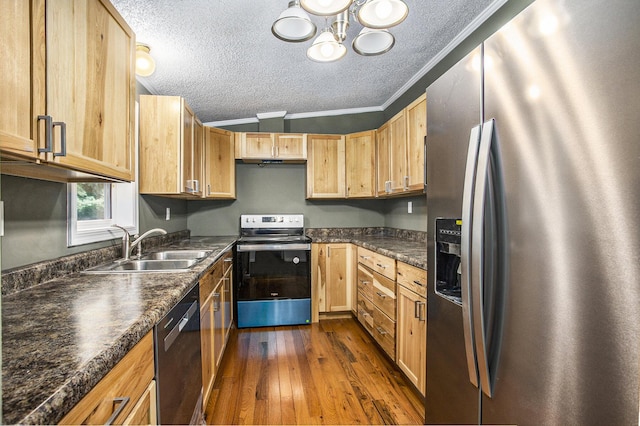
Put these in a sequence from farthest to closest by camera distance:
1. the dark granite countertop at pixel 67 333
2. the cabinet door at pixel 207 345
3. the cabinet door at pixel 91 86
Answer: the cabinet door at pixel 207 345, the cabinet door at pixel 91 86, the dark granite countertop at pixel 67 333

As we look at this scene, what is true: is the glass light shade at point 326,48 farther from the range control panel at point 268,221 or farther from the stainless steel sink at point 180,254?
the range control panel at point 268,221

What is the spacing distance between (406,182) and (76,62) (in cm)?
219

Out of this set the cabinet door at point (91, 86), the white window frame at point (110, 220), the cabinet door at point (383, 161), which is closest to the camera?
the cabinet door at point (91, 86)

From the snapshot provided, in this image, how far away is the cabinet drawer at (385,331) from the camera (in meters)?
2.30

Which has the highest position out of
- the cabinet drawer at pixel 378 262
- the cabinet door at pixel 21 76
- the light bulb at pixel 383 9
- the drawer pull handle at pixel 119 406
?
the light bulb at pixel 383 9

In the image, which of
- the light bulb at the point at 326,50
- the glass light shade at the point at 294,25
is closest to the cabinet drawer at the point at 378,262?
the light bulb at the point at 326,50

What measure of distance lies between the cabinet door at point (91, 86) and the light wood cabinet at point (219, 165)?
1.80 m

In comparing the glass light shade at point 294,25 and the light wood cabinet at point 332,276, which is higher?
the glass light shade at point 294,25

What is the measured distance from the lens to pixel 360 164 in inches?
141

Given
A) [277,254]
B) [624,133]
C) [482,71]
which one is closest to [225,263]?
[277,254]

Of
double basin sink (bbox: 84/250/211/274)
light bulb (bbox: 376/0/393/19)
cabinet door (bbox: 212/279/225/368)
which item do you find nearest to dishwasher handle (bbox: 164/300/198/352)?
double basin sink (bbox: 84/250/211/274)

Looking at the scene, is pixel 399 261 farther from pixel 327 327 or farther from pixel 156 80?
pixel 156 80

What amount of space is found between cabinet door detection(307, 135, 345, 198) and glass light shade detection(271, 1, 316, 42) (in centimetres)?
186

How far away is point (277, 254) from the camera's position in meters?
3.21
